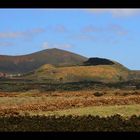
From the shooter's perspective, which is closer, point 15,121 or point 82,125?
point 82,125

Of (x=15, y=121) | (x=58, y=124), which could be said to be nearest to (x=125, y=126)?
(x=58, y=124)
